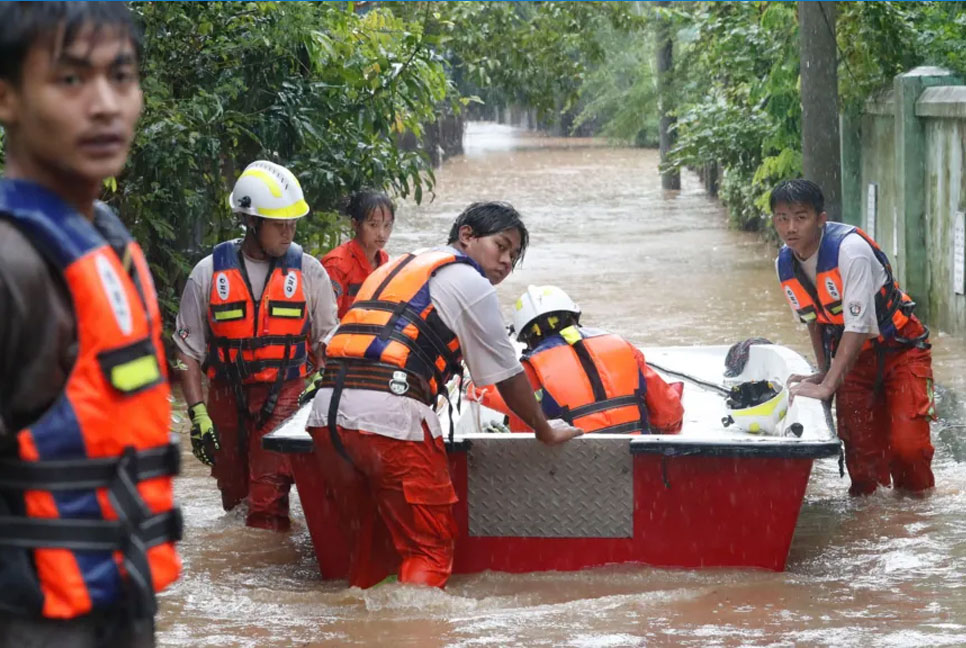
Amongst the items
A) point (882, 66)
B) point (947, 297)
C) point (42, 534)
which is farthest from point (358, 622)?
point (882, 66)

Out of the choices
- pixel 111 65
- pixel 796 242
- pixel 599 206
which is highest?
pixel 111 65

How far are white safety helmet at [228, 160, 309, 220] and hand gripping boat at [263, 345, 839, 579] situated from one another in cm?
112

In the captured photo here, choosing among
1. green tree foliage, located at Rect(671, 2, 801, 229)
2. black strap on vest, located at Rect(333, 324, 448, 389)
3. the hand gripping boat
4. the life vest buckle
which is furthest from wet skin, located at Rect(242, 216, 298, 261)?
green tree foliage, located at Rect(671, 2, 801, 229)

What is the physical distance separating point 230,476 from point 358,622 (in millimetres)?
1943

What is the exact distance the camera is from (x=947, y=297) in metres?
13.1

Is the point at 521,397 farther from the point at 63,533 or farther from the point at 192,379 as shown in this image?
the point at 63,533

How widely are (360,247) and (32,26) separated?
6352 mm

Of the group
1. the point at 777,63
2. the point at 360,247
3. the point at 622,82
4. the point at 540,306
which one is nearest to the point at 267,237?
the point at 540,306

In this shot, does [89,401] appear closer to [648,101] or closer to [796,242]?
[796,242]

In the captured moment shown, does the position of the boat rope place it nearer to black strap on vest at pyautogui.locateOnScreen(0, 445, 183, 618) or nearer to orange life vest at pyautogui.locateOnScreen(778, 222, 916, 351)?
orange life vest at pyautogui.locateOnScreen(778, 222, 916, 351)

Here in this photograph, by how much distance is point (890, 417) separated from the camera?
7.50 meters

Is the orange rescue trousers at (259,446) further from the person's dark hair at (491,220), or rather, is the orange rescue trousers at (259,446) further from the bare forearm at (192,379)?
the person's dark hair at (491,220)

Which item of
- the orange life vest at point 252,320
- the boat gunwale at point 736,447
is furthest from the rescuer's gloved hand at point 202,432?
the boat gunwale at point 736,447

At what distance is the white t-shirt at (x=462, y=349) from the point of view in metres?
5.44
